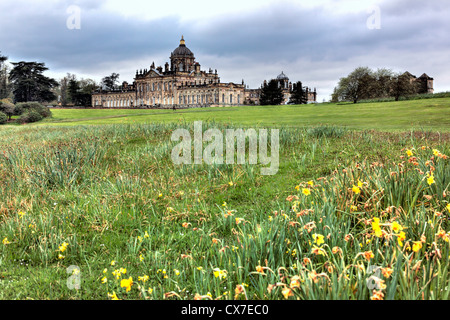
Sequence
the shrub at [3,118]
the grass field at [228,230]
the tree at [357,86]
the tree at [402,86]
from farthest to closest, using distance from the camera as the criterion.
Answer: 1. the tree at [357,86]
2. the tree at [402,86]
3. the shrub at [3,118]
4. the grass field at [228,230]

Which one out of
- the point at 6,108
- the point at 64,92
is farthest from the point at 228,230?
the point at 64,92

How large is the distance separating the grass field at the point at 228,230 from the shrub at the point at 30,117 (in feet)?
102

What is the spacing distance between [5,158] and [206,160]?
5.37 m

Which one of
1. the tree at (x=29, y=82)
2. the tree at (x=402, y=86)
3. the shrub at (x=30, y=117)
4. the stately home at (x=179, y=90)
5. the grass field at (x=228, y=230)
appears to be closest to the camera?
the grass field at (x=228, y=230)

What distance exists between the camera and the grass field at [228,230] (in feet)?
9.33

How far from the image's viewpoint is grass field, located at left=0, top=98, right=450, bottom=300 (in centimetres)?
284

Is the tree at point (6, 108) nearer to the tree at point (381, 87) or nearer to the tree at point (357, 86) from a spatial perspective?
the tree at point (357, 86)

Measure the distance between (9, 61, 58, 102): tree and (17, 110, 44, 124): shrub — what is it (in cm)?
1148

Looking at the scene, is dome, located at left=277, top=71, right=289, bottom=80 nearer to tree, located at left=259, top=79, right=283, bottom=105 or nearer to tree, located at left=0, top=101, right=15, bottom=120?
tree, located at left=259, top=79, right=283, bottom=105

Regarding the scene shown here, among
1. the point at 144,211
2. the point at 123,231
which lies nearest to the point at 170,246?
the point at 123,231

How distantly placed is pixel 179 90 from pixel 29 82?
54768mm

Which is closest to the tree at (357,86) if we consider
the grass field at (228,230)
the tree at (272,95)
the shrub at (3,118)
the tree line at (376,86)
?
the tree line at (376,86)

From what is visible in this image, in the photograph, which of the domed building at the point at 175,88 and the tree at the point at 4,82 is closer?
the tree at the point at 4,82
